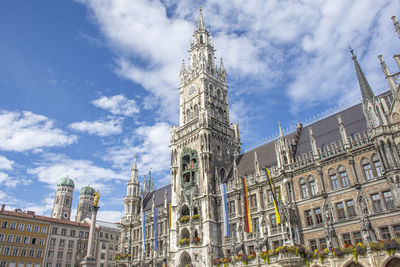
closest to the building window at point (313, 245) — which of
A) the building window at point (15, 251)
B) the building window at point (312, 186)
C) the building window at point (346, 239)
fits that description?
the building window at point (346, 239)

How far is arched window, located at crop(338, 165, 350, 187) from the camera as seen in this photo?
1272 inches

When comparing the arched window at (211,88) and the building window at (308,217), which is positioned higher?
the arched window at (211,88)

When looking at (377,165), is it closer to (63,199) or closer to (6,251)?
(6,251)

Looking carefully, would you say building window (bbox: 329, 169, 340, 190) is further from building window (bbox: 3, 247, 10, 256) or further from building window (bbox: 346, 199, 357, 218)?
building window (bbox: 3, 247, 10, 256)

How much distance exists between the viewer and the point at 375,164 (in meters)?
30.6

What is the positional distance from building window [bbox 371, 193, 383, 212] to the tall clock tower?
20214 millimetres

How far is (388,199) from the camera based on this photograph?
2881 cm

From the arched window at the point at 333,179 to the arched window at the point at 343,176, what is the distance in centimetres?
55

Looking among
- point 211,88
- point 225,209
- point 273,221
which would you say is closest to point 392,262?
point 273,221

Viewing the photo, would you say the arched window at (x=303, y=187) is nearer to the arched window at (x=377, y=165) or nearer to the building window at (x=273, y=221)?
the building window at (x=273, y=221)

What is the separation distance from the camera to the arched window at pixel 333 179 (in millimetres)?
33031

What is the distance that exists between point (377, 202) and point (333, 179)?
16.4ft

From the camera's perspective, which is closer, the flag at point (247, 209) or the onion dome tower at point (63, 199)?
the flag at point (247, 209)

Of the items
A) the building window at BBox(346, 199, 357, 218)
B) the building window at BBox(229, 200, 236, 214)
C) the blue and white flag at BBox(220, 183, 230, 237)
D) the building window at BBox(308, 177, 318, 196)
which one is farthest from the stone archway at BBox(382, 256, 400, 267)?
the building window at BBox(229, 200, 236, 214)
